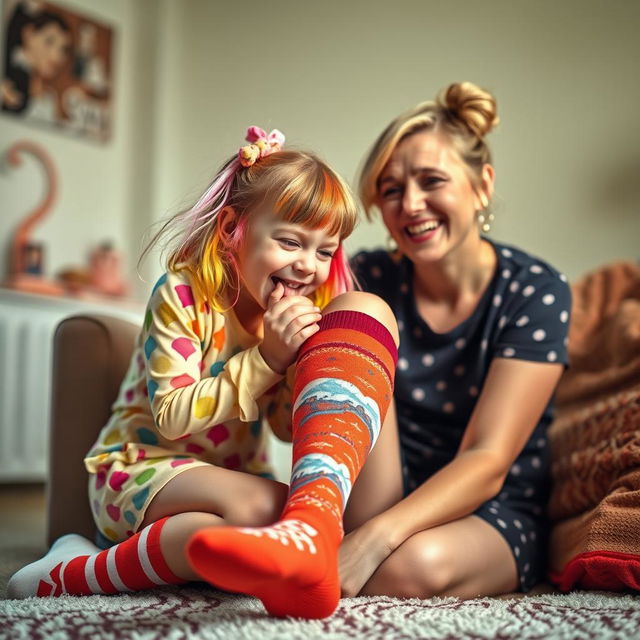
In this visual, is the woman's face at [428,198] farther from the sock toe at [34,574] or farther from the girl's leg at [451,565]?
the sock toe at [34,574]

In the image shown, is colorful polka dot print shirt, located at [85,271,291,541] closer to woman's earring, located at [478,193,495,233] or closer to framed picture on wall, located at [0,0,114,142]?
woman's earring, located at [478,193,495,233]

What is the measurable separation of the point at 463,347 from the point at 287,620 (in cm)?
69

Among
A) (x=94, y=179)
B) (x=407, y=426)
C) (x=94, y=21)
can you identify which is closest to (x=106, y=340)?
(x=407, y=426)

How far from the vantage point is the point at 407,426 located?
1.37m

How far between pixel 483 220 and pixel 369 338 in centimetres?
60

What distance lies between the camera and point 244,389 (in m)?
0.99

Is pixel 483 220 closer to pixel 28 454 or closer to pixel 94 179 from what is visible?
pixel 28 454

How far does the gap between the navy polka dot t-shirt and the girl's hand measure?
1.27ft

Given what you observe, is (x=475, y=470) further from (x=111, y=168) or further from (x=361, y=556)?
(x=111, y=168)

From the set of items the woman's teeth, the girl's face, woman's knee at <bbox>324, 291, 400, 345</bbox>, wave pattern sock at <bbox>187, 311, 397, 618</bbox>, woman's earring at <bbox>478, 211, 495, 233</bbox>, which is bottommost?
wave pattern sock at <bbox>187, 311, 397, 618</bbox>

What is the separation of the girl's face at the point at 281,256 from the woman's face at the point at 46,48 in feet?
6.94

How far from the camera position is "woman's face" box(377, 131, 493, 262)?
4.37ft

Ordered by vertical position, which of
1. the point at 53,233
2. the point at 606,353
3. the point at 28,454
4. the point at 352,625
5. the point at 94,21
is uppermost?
the point at 94,21

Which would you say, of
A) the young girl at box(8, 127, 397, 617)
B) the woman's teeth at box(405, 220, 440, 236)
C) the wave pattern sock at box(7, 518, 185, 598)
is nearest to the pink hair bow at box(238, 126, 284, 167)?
the young girl at box(8, 127, 397, 617)
